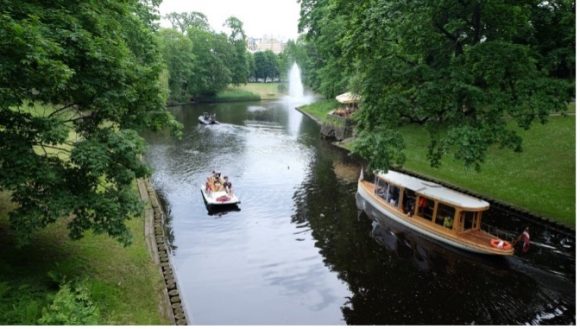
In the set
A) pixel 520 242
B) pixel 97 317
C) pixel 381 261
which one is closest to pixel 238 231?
pixel 381 261

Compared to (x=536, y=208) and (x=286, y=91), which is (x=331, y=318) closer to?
(x=536, y=208)

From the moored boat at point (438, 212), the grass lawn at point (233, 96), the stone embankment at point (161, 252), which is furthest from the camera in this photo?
the grass lawn at point (233, 96)

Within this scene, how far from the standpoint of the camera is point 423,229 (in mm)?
22719

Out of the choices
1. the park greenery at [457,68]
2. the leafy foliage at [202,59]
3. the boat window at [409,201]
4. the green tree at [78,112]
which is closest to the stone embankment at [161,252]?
the green tree at [78,112]

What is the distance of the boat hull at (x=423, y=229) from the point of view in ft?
65.1

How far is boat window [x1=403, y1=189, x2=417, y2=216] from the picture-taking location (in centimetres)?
2377

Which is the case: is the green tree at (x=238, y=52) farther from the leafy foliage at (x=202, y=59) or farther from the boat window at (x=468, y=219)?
the boat window at (x=468, y=219)

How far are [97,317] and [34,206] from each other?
3867 millimetres

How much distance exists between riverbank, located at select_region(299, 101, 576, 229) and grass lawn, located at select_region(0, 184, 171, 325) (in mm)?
19847

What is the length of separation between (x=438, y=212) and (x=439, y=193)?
989mm

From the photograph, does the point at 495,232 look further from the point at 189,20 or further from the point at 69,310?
the point at 189,20

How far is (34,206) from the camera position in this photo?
44.4ft

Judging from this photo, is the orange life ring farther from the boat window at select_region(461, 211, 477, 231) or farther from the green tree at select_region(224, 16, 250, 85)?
the green tree at select_region(224, 16, 250, 85)

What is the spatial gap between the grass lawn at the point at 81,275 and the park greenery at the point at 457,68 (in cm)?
1113
